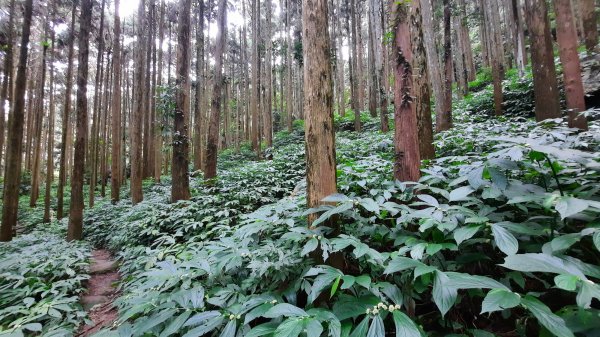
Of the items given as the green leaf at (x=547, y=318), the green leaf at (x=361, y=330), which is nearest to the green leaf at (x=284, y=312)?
the green leaf at (x=361, y=330)

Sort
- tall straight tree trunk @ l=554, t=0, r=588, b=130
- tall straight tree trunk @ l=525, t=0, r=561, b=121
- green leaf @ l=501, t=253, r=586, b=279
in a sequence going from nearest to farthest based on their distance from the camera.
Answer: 1. green leaf @ l=501, t=253, r=586, b=279
2. tall straight tree trunk @ l=554, t=0, r=588, b=130
3. tall straight tree trunk @ l=525, t=0, r=561, b=121

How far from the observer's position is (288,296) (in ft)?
5.80

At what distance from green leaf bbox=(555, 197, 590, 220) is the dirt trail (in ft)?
12.0

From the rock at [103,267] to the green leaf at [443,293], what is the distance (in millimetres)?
5539

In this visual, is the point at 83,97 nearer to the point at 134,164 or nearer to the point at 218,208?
the point at 134,164

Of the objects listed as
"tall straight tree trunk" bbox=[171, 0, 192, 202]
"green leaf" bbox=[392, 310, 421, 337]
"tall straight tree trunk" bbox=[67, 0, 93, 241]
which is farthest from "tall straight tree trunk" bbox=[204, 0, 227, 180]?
"green leaf" bbox=[392, 310, 421, 337]

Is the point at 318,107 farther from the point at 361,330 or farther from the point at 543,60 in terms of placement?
the point at 543,60

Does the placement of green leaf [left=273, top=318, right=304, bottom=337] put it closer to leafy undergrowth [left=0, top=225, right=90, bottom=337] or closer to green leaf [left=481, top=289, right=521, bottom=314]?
green leaf [left=481, top=289, right=521, bottom=314]

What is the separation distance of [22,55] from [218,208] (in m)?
6.32

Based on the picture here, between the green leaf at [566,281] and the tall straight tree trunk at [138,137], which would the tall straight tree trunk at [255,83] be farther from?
the green leaf at [566,281]

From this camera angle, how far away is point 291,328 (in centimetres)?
125

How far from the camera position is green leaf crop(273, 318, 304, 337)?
1.22 meters

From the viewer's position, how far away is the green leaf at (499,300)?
956 mm

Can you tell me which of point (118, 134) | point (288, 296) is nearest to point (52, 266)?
point (288, 296)
